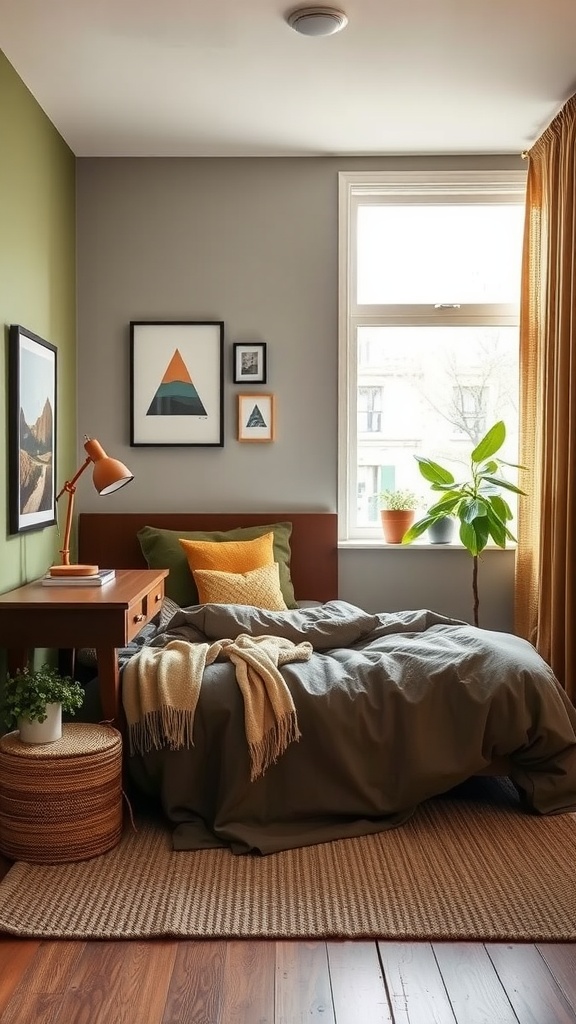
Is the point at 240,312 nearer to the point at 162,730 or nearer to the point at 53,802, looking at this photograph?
the point at 162,730

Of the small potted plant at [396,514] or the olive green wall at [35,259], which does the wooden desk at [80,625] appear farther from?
the small potted plant at [396,514]

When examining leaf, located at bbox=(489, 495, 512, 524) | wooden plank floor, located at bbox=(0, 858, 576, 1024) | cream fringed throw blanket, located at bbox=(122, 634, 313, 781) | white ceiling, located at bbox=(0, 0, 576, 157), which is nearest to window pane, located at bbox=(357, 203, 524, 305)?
white ceiling, located at bbox=(0, 0, 576, 157)

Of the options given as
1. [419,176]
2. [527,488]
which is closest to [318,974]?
[527,488]

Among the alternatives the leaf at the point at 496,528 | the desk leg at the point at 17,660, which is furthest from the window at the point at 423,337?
the desk leg at the point at 17,660

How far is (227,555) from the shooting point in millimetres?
4531

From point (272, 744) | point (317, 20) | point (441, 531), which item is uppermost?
point (317, 20)

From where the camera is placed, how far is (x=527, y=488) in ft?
15.9

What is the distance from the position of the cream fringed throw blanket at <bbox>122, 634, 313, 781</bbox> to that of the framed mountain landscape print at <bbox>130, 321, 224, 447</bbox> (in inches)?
70.0

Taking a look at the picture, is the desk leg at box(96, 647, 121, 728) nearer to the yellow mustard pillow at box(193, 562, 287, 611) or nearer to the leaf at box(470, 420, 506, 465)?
the yellow mustard pillow at box(193, 562, 287, 611)

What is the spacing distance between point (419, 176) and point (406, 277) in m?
0.49

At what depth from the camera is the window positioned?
16.5ft

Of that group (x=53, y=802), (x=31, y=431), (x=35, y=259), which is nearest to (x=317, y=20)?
(x=35, y=259)

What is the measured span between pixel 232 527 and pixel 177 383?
76cm

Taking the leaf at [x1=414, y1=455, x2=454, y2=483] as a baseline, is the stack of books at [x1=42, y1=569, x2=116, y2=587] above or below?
below
